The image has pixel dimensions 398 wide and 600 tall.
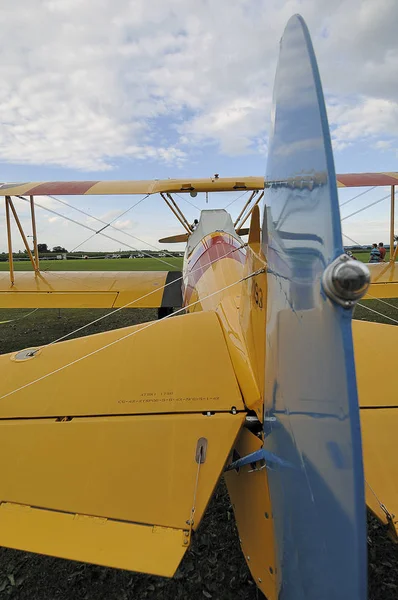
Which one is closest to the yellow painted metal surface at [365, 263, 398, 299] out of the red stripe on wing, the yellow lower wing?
the red stripe on wing

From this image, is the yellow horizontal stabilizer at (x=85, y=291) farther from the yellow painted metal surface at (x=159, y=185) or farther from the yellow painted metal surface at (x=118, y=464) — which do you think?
the yellow painted metal surface at (x=118, y=464)

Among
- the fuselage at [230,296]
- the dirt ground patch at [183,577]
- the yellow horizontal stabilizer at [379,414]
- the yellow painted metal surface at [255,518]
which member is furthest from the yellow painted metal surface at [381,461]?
the dirt ground patch at [183,577]

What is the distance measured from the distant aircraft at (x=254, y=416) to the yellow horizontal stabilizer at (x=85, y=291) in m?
4.53

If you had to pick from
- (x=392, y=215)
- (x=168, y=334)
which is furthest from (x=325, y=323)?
(x=392, y=215)

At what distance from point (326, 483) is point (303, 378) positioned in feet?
0.85

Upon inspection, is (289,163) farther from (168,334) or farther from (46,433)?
(46,433)

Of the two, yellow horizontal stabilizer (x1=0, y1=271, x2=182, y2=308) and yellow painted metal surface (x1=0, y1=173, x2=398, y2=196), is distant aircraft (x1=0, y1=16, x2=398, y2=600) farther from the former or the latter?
yellow horizontal stabilizer (x1=0, y1=271, x2=182, y2=308)

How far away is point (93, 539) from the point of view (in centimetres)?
143

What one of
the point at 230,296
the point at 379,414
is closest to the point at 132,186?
the point at 230,296

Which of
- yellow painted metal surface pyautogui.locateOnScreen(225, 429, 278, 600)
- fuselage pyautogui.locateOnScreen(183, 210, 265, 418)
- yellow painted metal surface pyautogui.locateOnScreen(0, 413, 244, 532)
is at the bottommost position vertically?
yellow painted metal surface pyautogui.locateOnScreen(225, 429, 278, 600)

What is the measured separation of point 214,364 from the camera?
2.04 meters

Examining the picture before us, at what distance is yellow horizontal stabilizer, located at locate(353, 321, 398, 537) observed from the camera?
61.3 inches

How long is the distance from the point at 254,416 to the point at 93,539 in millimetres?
861

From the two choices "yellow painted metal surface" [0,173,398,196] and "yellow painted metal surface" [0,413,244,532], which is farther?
"yellow painted metal surface" [0,173,398,196]
